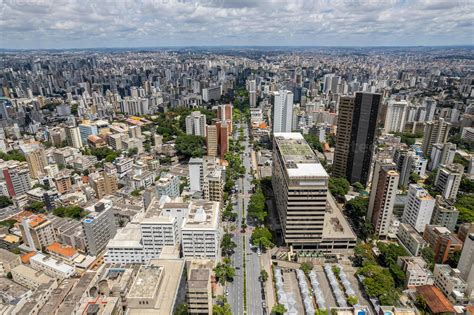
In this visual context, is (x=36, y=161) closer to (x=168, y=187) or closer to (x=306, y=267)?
(x=168, y=187)

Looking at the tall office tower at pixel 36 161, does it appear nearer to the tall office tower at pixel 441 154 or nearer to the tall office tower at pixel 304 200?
the tall office tower at pixel 304 200

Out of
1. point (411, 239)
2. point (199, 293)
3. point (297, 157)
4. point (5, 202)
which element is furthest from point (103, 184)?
point (411, 239)

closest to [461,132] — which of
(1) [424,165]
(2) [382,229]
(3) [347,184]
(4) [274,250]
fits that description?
(1) [424,165]

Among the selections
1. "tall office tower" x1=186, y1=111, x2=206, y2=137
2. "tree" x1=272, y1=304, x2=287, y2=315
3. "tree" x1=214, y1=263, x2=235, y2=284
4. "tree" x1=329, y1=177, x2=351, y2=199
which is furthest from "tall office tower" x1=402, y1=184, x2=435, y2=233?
"tall office tower" x1=186, y1=111, x2=206, y2=137

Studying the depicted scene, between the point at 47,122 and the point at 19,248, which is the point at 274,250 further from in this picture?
the point at 47,122

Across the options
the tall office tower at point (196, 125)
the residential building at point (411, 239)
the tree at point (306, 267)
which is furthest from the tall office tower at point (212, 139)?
the residential building at point (411, 239)
